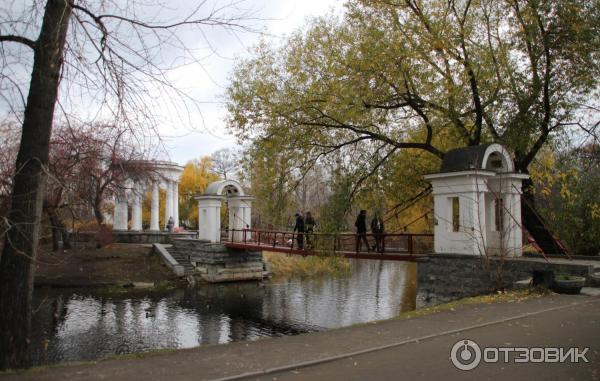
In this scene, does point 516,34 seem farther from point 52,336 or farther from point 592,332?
point 52,336

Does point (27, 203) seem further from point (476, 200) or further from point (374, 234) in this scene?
point (374, 234)

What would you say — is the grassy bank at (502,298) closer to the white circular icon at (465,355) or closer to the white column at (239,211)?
the white circular icon at (465,355)

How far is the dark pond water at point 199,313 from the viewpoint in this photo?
1345 centimetres

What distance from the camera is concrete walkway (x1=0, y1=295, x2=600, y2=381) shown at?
6148mm

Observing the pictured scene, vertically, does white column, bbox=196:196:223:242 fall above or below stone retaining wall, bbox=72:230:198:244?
above

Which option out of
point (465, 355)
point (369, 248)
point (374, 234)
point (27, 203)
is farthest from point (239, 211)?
point (465, 355)

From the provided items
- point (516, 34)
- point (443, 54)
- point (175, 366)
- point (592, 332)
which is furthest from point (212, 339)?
point (516, 34)

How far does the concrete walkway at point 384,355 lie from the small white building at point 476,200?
14.5ft

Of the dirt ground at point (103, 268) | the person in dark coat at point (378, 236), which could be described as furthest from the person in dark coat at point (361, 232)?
the dirt ground at point (103, 268)

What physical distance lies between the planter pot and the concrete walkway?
1848 millimetres

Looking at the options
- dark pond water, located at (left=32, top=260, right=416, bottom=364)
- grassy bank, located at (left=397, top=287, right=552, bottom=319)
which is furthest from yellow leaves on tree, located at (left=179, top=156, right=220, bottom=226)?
grassy bank, located at (left=397, top=287, right=552, bottom=319)

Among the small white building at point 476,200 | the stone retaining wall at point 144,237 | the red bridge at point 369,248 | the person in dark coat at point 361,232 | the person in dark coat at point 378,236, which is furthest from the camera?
the stone retaining wall at point 144,237

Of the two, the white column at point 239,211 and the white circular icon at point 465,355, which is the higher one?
the white column at point 239,211

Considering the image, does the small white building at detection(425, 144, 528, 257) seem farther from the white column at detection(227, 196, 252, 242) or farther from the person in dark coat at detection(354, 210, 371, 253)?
the white column at detection(227, 196, 252, 242)
